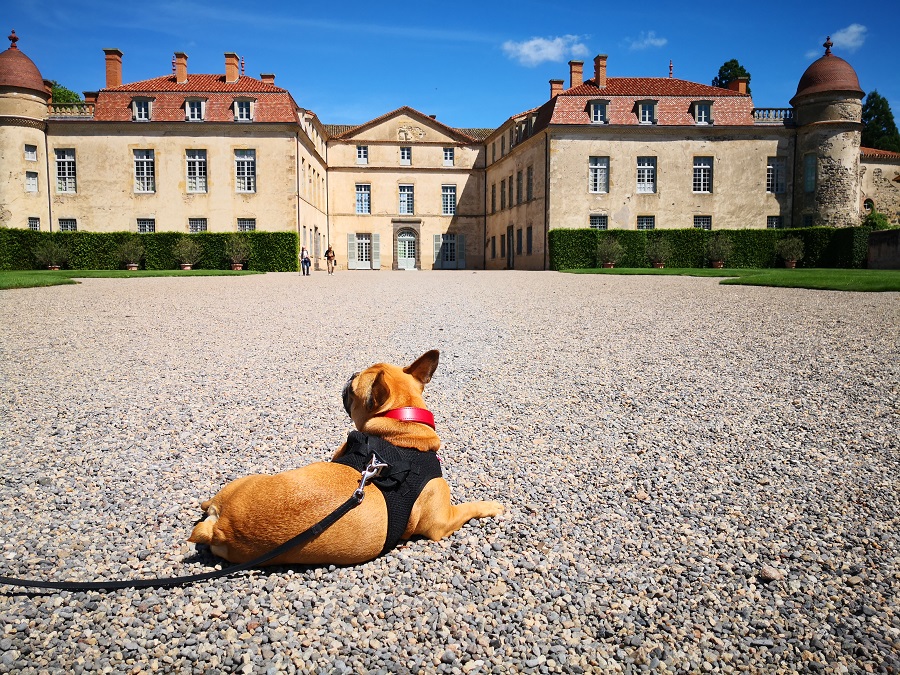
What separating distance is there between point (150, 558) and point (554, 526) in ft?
5.80

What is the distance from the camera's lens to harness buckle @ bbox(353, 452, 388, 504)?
7.72 feet

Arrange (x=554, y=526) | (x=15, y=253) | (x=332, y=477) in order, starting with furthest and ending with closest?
(x=15, y=253)
(x=554, y=526)
(x=332, y=477)

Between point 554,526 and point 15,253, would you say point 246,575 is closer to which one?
point 554,526

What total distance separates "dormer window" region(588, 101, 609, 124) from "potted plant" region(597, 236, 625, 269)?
7.57 meters

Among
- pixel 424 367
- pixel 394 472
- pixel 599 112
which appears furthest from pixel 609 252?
pixel 394 472

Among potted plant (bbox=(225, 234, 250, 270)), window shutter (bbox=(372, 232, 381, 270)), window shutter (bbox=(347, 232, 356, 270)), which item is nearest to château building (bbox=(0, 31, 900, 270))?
potted plant (bbox=(225, 234, 250, 270))

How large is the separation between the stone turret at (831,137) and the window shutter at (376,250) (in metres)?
27.4

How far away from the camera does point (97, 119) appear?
33.7 meters

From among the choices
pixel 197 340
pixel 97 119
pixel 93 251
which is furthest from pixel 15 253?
pixel 197 340

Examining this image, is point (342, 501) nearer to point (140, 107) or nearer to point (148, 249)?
point (148, 249)

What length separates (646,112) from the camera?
109ft

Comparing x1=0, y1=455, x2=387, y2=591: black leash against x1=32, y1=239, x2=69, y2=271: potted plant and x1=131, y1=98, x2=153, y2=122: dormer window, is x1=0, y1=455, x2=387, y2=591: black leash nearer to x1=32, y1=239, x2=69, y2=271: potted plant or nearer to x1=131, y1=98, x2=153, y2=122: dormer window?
x1=32, y1=239, x2=69, y2=271: potted plant

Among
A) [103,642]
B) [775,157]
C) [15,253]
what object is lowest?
[103,642]

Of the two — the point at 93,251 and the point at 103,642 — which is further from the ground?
the point at 93,251
